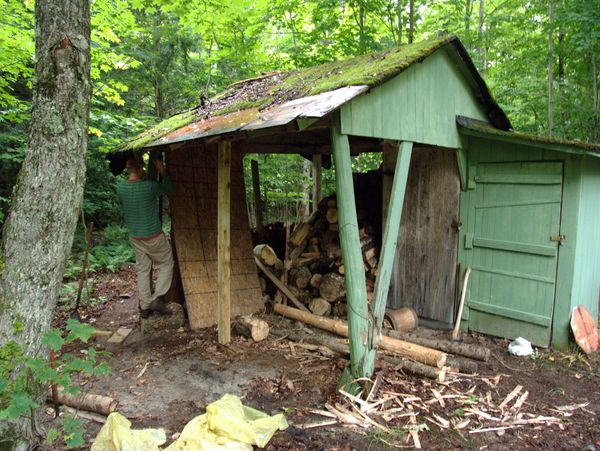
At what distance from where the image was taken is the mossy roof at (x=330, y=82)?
4.45m

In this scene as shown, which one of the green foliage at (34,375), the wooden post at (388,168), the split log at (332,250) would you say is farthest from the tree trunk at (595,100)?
the green foliage at (34,375)

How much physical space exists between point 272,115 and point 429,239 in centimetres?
351

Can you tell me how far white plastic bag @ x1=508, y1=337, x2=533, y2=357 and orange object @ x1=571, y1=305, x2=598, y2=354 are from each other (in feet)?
1.77

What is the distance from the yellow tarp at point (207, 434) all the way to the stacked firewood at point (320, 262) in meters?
3.02

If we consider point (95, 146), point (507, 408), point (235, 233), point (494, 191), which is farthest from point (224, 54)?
point (507, 408)

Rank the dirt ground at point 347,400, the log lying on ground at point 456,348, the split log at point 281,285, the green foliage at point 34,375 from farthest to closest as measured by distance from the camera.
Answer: the split log at point 281,285 → the log lying on ground at point 456,348 → the dirt ground at point 347,400 → the green foliage at point 34,375

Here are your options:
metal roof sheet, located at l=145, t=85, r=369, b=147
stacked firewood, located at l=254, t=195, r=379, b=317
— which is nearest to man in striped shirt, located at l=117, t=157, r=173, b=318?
metal roof sheet, located at l=145, t=85, r=369, b=147

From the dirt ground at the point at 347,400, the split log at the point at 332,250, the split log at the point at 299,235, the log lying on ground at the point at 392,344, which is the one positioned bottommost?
the dirt ground at the point at 347,400

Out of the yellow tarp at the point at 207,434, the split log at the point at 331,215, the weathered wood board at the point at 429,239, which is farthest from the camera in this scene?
the split log at the point at 331,215

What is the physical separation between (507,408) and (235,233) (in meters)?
4.41

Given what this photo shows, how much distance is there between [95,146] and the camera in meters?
10.3

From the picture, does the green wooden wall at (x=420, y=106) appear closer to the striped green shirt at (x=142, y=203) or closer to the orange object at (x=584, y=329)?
the orange object at (x=584, y=329)

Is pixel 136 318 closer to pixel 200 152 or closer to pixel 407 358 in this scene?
pixel 200 152

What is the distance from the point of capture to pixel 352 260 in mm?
4062
